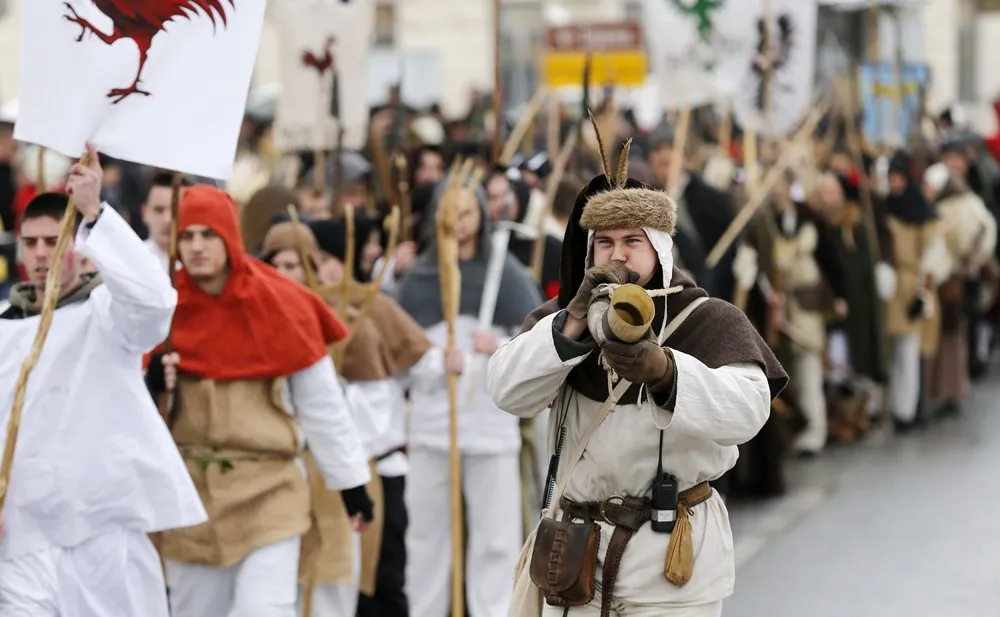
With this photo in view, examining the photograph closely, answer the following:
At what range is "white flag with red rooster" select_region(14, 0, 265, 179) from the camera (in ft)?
17.4

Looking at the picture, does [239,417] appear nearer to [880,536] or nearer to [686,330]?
[686,330]

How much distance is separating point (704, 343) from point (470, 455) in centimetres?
341

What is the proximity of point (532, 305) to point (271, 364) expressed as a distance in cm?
224

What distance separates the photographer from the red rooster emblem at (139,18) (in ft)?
17.6

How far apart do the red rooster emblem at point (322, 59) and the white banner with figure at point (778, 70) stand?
10.8 ft

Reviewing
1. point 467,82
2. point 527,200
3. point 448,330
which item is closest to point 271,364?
point 448,330

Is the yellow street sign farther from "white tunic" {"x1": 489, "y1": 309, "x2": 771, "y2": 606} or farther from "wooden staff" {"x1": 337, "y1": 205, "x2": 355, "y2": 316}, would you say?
"white tunic" {"x1": 489, "y1": 309, "x2": 771, "y2": 606}

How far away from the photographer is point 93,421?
543cm

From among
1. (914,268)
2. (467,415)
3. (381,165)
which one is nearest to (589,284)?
(467,415)

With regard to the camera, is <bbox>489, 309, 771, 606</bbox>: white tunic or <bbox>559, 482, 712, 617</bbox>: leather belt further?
<bbox>559, 482, 712, 617</bbox>: leather belt

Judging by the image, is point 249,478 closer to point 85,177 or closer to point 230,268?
point 230,268

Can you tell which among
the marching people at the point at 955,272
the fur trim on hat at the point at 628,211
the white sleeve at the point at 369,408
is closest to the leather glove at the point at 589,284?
the fur trim on hat at the point at 628,211

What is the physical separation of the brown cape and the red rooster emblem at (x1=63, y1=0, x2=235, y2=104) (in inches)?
56.5

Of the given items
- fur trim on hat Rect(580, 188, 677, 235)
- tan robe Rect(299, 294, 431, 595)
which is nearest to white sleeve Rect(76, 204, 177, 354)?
fur trim on hat Rect(580, 188, 677, 235)
